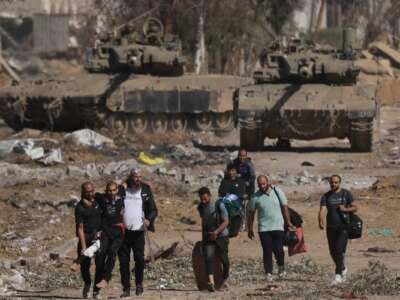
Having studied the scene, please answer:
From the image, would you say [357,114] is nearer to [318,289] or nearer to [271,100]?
[271,100]

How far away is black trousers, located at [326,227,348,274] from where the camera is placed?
15015 millimetres

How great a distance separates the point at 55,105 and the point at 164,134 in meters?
2.87

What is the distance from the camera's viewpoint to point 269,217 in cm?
1533

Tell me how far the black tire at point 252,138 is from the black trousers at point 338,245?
1628 centimetres

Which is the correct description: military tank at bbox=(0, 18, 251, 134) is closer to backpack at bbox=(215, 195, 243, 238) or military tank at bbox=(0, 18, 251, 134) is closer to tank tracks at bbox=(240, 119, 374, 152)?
tank tracks at bbox=(240, 119, 374, 152)

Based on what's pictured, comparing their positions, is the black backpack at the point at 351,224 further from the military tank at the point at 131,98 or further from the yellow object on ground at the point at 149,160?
the military tank at the point at 131,98

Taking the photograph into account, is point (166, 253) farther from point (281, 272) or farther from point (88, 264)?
point (88, 264)

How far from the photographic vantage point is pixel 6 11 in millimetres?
80062

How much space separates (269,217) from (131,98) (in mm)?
19924

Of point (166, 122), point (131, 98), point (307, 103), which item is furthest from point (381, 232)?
point (166, 122)

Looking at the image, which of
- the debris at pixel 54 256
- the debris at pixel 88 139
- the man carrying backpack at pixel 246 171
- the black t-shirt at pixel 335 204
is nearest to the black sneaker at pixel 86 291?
→ the black t-shirt at pixel 335 204

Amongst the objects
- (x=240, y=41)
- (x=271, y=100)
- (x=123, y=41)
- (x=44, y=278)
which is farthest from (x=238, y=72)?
(x=44, y=278)

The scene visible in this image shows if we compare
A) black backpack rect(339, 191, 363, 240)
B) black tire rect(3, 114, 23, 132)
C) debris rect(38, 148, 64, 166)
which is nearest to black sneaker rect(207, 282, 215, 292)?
black backpack rect(339, 191, 363, 240)

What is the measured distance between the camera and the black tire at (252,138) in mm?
31484
